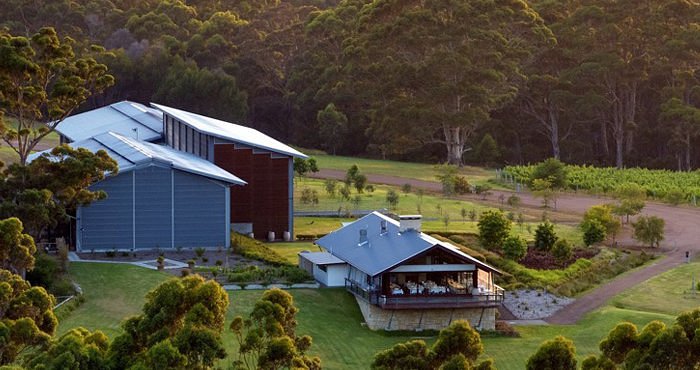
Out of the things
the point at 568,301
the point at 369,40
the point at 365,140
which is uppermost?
the point at 369,40

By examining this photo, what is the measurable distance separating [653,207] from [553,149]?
32.8 meters

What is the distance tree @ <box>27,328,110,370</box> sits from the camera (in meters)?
24.6

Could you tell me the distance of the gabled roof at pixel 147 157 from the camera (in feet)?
164

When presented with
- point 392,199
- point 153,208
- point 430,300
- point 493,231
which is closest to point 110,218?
point 153,208

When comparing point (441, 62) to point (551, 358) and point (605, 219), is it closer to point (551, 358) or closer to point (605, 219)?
point (605, 219)

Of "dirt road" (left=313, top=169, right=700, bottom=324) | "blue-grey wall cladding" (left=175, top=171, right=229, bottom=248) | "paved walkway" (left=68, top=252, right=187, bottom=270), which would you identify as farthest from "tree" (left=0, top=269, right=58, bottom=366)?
"dirt road" (left=313, top=169, right=700, bottom=324)

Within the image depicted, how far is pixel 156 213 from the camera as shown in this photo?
1967 inches

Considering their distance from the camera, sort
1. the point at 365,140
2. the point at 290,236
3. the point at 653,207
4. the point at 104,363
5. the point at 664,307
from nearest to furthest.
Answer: the point at 104,363 → the point at 664,307 → the point at 290,236 → the point at 653,207 → the point at 365,140

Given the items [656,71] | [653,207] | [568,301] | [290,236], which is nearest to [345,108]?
[656,71]

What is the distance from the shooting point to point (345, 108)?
103 metres

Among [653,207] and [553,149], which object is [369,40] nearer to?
[553,149]

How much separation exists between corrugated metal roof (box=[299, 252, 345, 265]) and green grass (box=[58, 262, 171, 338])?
515cm

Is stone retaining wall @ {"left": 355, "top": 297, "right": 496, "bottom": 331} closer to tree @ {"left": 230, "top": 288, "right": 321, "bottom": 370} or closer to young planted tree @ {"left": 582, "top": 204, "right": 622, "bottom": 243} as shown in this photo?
tree @ {"left": 230, "top": 288, "right": 321, "bottom": 370}

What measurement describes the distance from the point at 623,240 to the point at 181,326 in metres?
36.8
